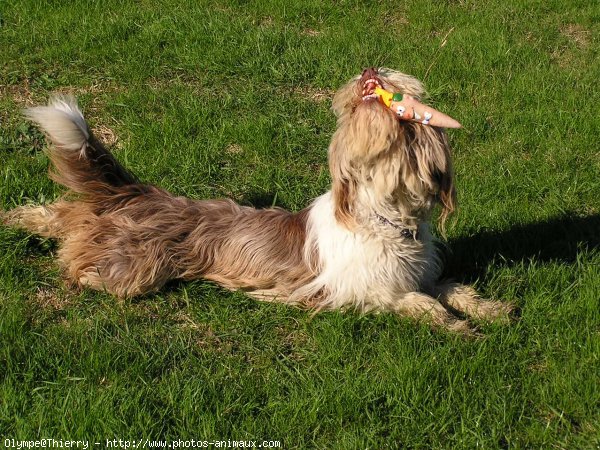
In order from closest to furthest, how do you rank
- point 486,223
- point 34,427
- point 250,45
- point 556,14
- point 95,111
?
1. point 34,427
2. point 486,223
3. point 95,111
4. point 250,45
5. point 556,14

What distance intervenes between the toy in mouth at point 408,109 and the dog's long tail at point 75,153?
1796 millimetres

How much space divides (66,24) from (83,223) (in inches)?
143

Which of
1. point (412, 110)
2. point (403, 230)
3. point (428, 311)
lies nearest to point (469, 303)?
point (428, 311)

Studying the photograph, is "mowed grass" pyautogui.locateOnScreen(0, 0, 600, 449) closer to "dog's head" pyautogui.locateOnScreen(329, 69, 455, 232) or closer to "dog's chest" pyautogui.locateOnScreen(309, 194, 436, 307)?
"dog's chest" pyautogui.locateOnScreen(309, 194, 436, 307)

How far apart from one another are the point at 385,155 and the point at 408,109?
10.3 inches

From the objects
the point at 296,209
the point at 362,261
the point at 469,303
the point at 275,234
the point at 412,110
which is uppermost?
the point at 412,110

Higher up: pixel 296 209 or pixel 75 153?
pixel 75 153

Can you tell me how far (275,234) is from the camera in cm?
477

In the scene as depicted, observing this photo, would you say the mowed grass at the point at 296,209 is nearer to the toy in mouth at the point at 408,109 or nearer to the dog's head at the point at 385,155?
the dog's head at the point at 385,155

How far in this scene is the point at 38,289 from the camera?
4840 mm

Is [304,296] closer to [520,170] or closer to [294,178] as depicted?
[294,178]

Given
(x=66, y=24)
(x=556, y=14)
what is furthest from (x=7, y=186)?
(x=556, y=14)

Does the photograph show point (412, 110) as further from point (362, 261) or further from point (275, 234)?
point (275, 234)

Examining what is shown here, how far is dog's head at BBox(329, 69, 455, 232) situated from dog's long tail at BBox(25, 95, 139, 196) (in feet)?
5.06
